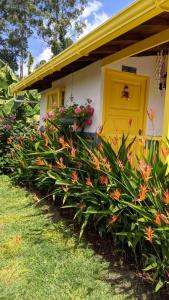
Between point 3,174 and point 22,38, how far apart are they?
2667cm

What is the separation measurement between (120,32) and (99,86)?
7.83 feet

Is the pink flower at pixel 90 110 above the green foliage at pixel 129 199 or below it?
above

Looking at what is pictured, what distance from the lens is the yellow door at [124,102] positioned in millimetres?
7363

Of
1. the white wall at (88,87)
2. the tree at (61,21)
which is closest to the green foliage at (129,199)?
the white wall at (88,87)

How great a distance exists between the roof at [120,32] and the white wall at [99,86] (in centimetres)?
22

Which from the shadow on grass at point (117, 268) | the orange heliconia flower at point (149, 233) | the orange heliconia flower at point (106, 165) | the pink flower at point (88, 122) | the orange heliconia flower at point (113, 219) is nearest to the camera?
the orange heliconia flower at point (149, 233)

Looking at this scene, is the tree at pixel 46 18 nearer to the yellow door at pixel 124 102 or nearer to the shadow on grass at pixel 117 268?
the yellow door at pixel 124 102

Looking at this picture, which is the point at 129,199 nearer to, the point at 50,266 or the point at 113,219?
the point at 113,219

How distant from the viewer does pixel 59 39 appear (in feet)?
106

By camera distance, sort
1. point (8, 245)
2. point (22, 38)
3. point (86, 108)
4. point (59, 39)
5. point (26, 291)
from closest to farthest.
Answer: point (26, 291) < point (8, 245) < point (86, 108) < point (59, 39) < point (22, 38)

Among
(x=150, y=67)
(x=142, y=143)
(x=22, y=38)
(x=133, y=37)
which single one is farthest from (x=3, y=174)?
(x=22, y=38)

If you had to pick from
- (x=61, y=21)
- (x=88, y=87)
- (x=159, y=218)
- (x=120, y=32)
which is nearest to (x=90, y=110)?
(x=88, y=87)

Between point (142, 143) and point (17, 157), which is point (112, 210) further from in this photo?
point (17, 157)

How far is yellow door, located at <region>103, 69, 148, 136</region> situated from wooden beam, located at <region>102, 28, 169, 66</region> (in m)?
0.57
